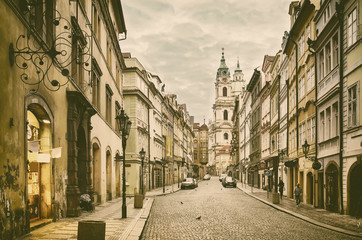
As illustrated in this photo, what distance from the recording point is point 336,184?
24.2 meters

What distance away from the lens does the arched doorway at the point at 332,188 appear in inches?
956

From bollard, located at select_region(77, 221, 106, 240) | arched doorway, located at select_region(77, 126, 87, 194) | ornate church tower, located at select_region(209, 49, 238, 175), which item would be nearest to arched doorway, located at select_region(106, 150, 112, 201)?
arched doorway, located at select_region(77, 126, 87, 194)

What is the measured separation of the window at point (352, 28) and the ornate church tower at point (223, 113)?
5552 inches

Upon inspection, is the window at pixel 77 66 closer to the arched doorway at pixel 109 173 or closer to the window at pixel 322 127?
the arched doorway at pixel 109 173

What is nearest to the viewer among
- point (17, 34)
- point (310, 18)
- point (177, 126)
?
point (17, 34)

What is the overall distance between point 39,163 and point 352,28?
47.7 ft

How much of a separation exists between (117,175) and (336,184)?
1902 cm

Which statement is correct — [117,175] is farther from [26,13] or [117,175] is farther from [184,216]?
[26,13]

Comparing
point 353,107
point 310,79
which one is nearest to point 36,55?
point 353,107

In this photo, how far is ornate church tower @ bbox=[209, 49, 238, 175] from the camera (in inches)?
6540

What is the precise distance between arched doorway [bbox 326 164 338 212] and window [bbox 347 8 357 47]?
21.4ft

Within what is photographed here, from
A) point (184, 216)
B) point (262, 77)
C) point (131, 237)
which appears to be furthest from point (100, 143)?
point (262, 77)

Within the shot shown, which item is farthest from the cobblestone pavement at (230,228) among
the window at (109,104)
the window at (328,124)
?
the window at (109,104)

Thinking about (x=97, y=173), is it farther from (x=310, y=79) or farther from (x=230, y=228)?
(x=310, y=79)
